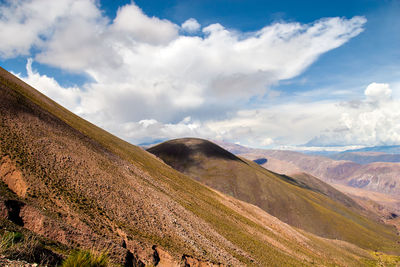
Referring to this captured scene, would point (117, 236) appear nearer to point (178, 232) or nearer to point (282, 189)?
point (178, 232)

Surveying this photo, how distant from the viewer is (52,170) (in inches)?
1063

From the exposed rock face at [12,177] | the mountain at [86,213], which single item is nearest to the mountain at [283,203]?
the mountain at [86,213]

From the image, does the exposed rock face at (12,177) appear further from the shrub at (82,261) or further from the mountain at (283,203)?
the mountain at (283,203)

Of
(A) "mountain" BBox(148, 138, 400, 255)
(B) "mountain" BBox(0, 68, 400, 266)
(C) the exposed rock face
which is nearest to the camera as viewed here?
(B) "mountain" BBox(0, 68, 400, 266)

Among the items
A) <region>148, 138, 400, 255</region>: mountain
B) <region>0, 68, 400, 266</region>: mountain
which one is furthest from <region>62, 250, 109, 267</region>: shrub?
<region>148, 138, 400, 255</region>: mountain

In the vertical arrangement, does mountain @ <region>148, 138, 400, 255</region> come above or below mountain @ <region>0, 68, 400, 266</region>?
below

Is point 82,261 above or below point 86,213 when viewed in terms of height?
above

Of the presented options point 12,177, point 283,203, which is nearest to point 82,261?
point 12,177

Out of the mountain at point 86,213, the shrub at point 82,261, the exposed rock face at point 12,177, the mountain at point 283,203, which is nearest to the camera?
the shrub at point 82,261

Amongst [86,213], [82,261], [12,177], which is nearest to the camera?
[82,261]

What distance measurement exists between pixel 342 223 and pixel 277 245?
132 meters

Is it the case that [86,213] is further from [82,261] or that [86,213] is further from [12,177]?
[82,261]

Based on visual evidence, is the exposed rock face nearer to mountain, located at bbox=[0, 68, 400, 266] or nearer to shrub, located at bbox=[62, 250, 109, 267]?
mountain, located at bbox=[0, 68, 400, 266]

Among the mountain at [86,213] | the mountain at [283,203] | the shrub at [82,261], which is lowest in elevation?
the mountain at [283,203]
